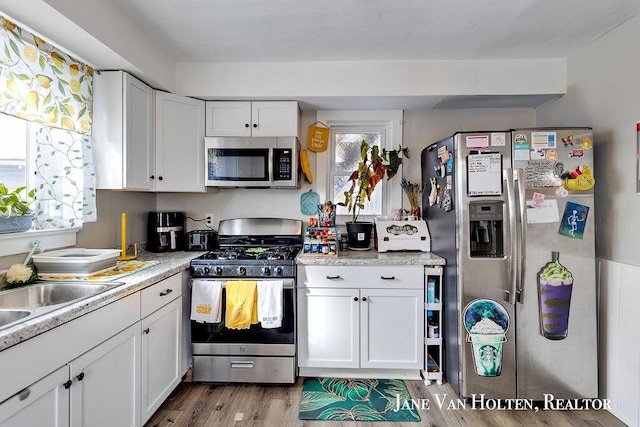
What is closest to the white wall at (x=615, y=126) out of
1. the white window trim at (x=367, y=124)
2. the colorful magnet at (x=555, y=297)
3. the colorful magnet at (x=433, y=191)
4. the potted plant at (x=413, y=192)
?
the colorful magnet at (x=555, y=297)

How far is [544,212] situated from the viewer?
1939mm

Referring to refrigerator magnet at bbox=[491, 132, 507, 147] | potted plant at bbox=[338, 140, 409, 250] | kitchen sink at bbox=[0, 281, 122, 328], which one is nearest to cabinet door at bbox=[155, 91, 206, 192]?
kitchen sink at bbox=[0, 281, 122, 328]

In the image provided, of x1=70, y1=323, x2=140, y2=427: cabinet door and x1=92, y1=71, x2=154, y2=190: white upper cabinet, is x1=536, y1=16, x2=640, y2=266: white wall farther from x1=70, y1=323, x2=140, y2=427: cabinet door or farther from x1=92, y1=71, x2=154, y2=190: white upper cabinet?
x1=92, y1=71, x2=154, y2=190: white upper cabinet

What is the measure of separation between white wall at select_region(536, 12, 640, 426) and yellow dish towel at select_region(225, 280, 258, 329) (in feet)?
7.26

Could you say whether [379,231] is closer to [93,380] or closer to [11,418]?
[93,380]

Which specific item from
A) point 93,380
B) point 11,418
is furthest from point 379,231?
point 11,418

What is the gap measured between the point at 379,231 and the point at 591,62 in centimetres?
184

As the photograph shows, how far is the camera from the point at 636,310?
182 cm

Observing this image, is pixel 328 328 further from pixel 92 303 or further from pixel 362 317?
pixel 92 303

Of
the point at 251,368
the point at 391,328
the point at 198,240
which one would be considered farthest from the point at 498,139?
the point at 198,240

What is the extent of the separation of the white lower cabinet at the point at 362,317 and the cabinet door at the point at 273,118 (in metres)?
1.12

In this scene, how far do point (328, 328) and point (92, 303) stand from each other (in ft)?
4.65

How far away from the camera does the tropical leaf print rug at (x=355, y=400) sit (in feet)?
6.33

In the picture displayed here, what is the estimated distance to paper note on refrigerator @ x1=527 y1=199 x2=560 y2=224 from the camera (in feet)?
6.36
